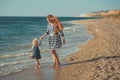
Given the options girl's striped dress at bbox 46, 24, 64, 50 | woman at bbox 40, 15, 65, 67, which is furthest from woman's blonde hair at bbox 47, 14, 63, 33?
girl's striped dress at bbox 46, 24, 64, 50

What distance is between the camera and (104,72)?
26.0 feet

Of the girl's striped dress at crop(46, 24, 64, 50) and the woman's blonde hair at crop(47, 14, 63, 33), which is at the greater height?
the woman's blonde hair at crop(47, 14, 63, 33)

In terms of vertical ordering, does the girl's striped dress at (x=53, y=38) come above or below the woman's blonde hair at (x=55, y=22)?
below

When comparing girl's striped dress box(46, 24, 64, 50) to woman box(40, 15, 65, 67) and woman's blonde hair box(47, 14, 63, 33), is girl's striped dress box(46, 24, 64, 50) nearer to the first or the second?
woman box(40, 15, 65, 67)

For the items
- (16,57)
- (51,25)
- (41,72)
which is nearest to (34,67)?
(41,72)

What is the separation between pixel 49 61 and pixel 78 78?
3642mm

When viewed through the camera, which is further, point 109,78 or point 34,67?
point 34,67

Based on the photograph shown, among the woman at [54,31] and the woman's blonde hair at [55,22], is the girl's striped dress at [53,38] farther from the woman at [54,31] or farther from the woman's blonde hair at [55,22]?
the woman's blonde hair at [55,22]

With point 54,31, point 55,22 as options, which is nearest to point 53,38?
point 54,31

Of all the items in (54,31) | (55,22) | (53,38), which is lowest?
(53,38)

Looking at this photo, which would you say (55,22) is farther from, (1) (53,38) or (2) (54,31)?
(1) (53,38)

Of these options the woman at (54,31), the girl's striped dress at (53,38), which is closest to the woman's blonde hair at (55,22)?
the woman at (54,31)

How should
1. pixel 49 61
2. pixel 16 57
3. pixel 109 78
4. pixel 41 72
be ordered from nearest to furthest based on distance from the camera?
pixel 109 78 < pixel 41 72 < pixel 49 61 < pixel 16 57

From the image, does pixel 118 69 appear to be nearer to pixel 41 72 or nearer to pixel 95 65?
pixel 95 65
